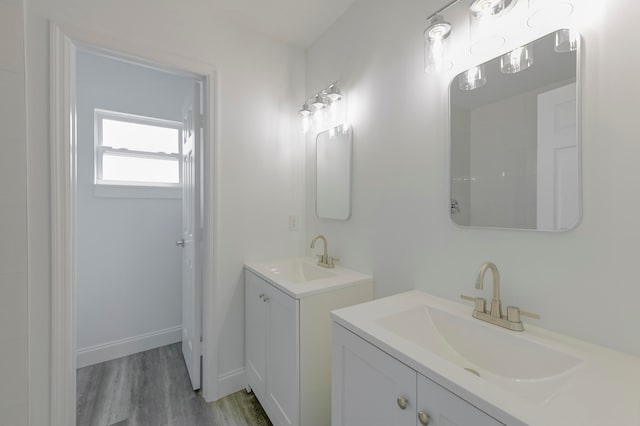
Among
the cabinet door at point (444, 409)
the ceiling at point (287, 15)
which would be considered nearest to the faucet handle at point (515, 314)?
the cabinet door at point (444, 409)

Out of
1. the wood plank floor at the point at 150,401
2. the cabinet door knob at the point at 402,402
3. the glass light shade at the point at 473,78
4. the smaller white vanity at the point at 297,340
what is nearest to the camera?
the cabinet door knob at the point at 402,402

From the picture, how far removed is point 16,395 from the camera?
4.06ft

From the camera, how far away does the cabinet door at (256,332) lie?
163 cm

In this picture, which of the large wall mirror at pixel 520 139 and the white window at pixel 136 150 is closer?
the large wall mirror at pixel 520 139

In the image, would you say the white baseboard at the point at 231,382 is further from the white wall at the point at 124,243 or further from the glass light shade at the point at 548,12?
the glass light shade at the point at 548,12

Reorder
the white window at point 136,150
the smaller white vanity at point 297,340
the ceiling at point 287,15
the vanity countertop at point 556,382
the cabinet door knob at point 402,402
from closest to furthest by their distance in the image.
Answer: the vanity countertop at point 556,382
the cabinet door knob at point 402,402
the smaller white vanity at point 297,340
the ceiling at point 287,15
the white window at point 136,150

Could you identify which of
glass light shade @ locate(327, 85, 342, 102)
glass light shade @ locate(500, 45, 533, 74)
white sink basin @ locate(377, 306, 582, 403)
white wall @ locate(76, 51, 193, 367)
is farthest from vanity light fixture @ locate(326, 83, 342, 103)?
white sink basin @ locate(377, 306, 582, 403)

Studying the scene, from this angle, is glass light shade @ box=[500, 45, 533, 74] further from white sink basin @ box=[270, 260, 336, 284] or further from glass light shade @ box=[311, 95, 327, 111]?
white sink basin @ box=[270, 260, 336, 284]

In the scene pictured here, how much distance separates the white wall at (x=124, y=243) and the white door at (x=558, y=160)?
2.43 meters

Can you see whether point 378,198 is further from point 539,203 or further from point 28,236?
point 28,236

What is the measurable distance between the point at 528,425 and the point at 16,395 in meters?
1.97

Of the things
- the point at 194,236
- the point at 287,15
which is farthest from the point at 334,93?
the point at 194,236

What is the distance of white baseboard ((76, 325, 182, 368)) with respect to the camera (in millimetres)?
2166

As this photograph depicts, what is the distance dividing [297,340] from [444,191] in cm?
99
